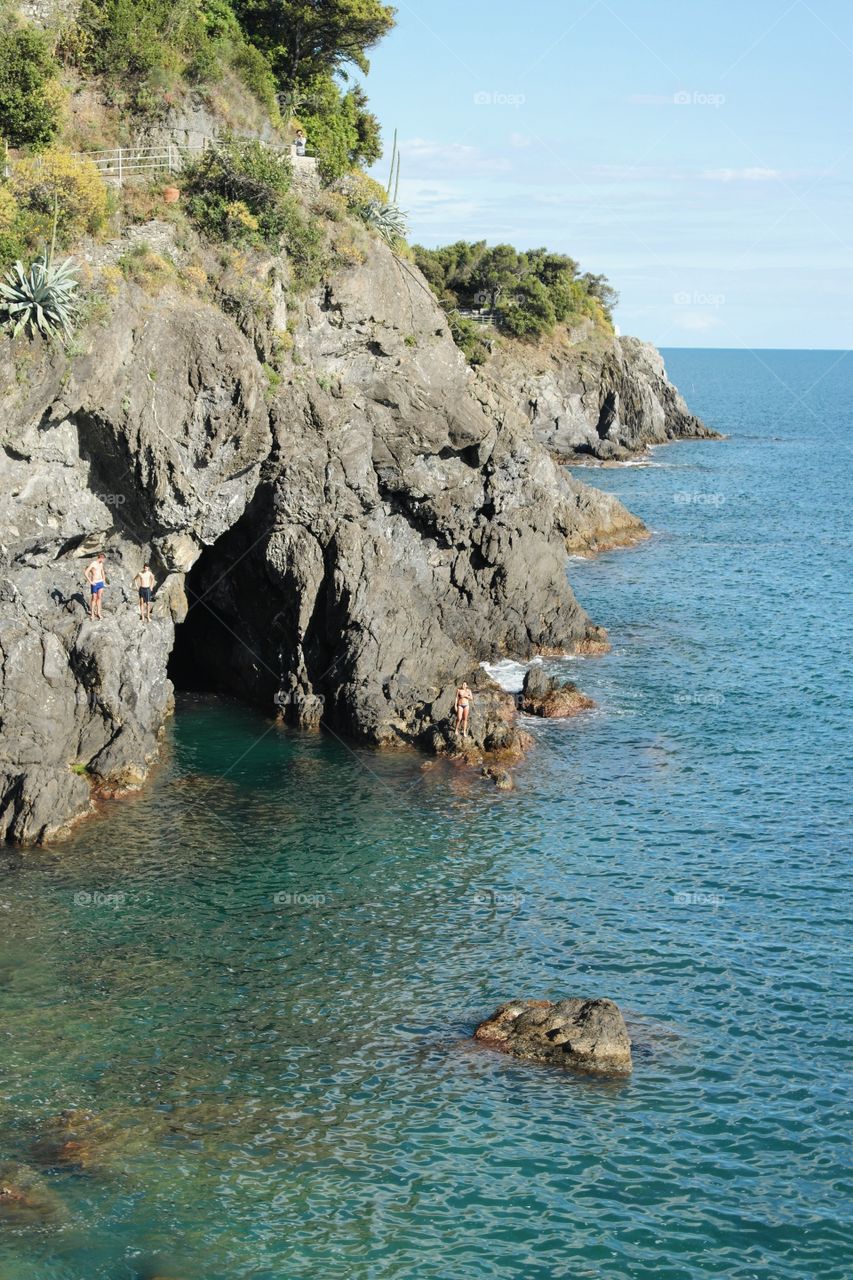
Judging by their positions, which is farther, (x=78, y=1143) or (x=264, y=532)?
(x=264, y=532)

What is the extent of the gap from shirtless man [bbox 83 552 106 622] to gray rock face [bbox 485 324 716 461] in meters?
76.4

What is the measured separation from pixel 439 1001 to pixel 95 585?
19.1 metres

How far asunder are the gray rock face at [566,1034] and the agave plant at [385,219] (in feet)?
117

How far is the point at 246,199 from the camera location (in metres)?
46.2

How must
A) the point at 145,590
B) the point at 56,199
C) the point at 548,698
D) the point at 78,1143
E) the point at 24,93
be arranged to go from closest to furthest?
the point at 78,1143 < the point at 56,199 < the point at 24,93 < the point at 145,590 < the point at 548,698

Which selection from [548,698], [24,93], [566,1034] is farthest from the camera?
[548,698]

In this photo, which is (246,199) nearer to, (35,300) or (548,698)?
(35,300)

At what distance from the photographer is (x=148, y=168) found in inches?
1788

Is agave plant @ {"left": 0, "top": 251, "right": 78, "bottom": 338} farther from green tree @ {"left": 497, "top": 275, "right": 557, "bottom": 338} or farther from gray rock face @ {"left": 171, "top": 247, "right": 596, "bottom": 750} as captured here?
green tree @ {"left": 497, "top": 275, "right": 557, "bottom": 338}

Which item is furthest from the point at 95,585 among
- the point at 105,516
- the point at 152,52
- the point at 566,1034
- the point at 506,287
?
the point at 506,287

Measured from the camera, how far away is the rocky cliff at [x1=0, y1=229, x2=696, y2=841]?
38.7 m

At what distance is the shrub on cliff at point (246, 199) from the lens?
45000mm

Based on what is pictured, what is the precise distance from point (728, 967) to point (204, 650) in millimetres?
29470

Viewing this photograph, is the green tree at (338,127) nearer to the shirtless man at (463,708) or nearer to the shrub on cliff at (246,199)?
the shrub on cliff at (246,199)
